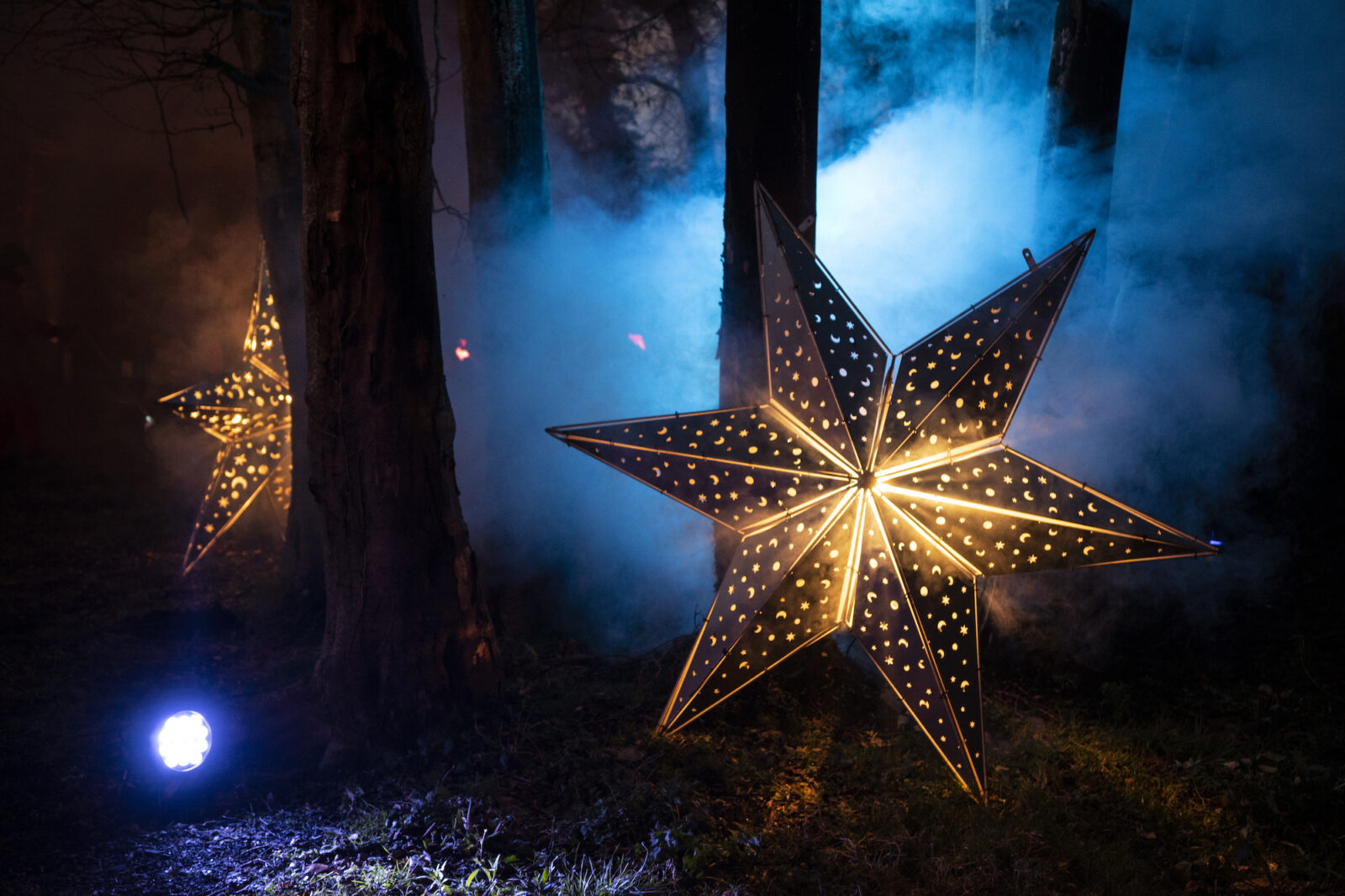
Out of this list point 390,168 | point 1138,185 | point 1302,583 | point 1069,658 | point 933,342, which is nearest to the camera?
point 933,342

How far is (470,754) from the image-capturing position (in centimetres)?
382

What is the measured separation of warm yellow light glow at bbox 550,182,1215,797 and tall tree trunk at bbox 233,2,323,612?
3720mm

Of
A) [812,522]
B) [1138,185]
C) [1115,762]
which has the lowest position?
[1115,762]

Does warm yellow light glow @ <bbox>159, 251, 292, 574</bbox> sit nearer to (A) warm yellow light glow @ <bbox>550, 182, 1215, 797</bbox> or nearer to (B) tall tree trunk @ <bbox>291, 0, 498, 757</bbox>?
(B) tall tree trunk @ <bbox>291, 0, 498, 757</bbox>

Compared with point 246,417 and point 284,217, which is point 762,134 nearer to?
point 284,217

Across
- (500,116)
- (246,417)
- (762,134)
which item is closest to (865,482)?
(762,134)

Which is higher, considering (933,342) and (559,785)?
(933,342)

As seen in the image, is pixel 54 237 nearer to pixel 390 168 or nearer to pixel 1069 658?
pixel 390 168

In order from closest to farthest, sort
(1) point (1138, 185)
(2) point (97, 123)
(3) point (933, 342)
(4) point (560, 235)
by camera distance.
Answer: (3) point (933, 342) < (1) point (1138, 185) < (4) point (560, 235) < (2) point (97, 123)

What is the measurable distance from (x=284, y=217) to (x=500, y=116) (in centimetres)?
185

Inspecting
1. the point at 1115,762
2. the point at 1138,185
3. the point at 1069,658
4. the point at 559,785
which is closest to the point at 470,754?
the point at 559,785

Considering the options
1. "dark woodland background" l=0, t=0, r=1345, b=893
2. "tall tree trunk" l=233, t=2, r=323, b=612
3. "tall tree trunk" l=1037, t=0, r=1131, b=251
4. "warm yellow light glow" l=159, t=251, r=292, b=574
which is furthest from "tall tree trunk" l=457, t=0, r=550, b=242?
"tall tree trunk" l=1037, t=0, r=1131, b=251

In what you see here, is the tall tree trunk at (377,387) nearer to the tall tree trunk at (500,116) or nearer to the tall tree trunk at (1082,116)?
the tall tree trunk at (500,116)

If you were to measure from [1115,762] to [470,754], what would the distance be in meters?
3.13
